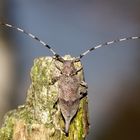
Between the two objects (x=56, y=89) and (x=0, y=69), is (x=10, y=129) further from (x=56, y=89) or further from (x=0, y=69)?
(x=0, y=69)

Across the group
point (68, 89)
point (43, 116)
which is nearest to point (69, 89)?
point (68, 89)

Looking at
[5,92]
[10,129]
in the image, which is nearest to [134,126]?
[5,92]

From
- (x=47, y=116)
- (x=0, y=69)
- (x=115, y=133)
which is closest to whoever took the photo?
(x=47, y=116)

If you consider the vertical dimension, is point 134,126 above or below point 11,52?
below

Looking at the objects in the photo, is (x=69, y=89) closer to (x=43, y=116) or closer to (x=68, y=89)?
(x=68, y=89)

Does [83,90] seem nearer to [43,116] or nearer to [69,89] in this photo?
[69,89]

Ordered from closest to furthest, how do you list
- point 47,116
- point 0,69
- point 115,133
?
point 47,116 < point 0,69 < point 115,133

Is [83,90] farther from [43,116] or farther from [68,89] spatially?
[43,116]

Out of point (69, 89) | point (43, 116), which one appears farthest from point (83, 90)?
point (43, 116)
